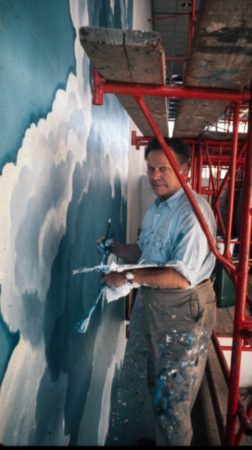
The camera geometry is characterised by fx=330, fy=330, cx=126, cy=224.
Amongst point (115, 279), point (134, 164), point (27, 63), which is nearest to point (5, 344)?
point (115, 279)

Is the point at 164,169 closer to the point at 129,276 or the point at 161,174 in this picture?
the point at 161,174

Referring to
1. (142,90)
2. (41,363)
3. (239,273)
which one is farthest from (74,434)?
(142,90)

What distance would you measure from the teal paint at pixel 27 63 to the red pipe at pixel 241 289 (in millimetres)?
932

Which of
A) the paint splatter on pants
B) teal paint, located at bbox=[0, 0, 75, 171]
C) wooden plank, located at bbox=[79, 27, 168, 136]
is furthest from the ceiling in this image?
the paint splatter on pants

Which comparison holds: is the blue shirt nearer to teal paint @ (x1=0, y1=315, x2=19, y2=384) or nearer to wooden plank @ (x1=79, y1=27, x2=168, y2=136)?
wooden plank @ (x1=79, y1=27, x2=168, y2=136)

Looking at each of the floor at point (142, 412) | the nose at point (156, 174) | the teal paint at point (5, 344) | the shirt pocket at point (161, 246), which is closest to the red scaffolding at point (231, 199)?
the shirt pocket at point (161, 246)

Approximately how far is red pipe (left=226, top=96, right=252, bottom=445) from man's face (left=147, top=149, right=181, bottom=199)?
54 centimetres

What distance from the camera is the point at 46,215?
1.46 meters

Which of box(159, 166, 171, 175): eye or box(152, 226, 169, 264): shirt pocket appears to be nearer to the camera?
box(152, 226, 169, 264): shirt pocket

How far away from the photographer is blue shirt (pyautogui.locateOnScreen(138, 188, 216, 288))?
5.89ft

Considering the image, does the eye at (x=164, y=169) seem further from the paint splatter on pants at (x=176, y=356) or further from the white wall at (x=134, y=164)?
the white wall at (x=134, y=164)

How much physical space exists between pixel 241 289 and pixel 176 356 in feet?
1.82

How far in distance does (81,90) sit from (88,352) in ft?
6.35

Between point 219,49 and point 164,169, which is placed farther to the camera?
point 164,169
